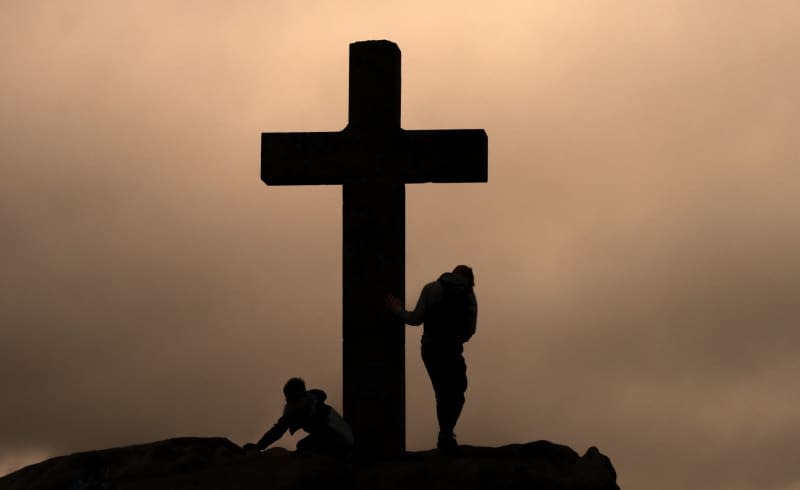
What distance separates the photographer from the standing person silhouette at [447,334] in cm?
1024

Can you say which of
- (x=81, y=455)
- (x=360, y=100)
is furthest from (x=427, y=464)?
(x=360, y=100)

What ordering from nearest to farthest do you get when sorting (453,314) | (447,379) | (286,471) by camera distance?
(286,471) → (453,314) → (447,379)

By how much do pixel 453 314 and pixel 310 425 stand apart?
1586 millimetres

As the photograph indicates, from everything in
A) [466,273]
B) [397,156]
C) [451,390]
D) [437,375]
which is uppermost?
[397,156]

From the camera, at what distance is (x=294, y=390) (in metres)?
9.84

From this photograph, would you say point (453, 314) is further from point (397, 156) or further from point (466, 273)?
point (397, 156)

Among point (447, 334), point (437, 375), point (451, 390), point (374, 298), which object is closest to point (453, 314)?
point (447, 334)

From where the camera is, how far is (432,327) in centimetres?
1038

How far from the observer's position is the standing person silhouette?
10242 millimetres

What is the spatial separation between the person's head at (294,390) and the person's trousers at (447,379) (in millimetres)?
1237

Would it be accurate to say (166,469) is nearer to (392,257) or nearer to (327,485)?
(327,485)

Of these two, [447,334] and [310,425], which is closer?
[310,425]

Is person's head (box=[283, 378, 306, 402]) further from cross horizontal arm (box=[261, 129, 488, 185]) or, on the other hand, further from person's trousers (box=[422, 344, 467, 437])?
cross horizontal arm (box=[261, 129, 488, 185])

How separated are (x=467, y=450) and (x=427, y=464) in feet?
3.54
